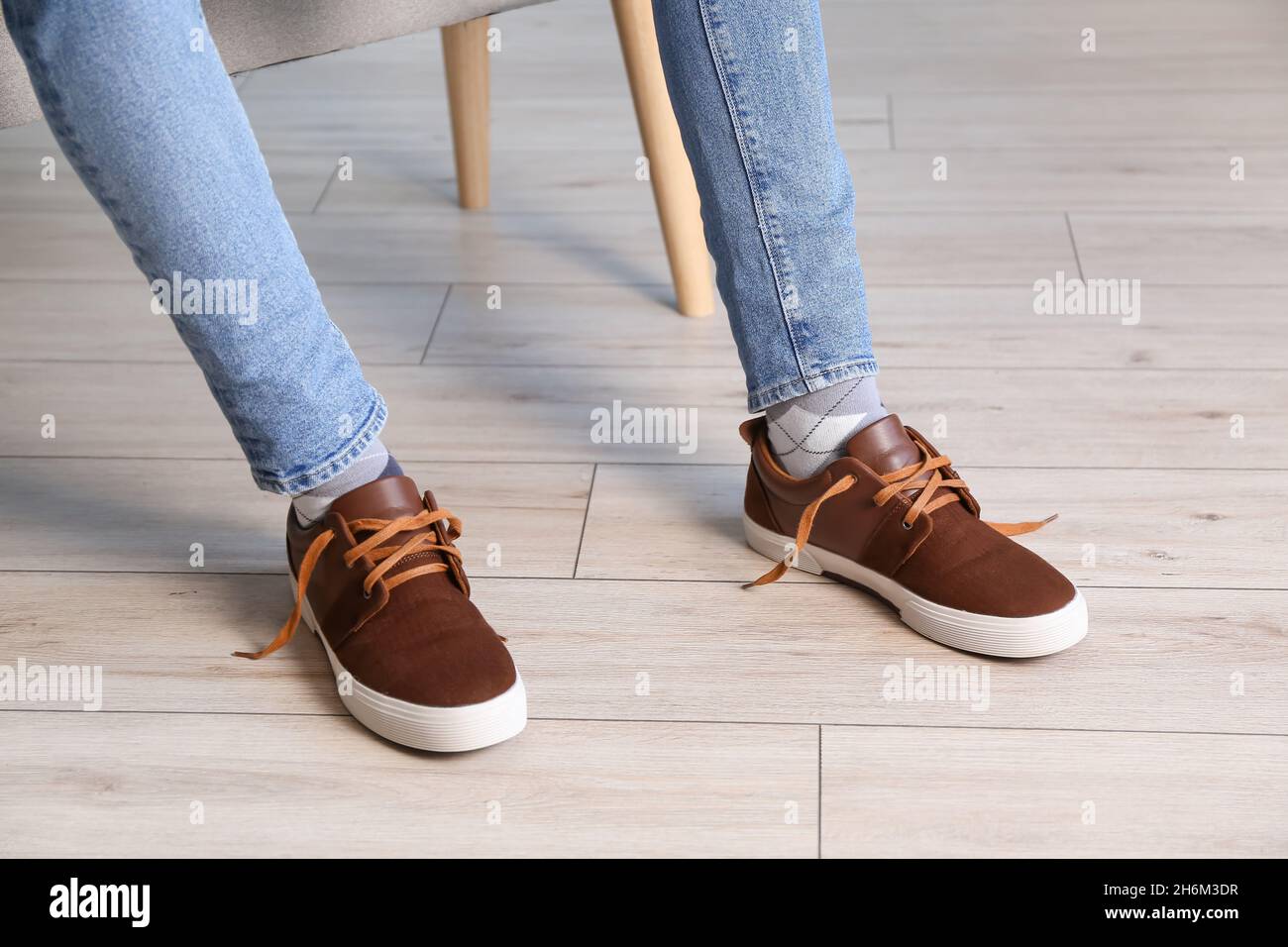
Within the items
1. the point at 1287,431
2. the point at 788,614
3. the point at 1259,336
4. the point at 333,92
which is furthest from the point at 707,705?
the point at 333,92

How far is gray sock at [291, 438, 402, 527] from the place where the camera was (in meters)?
0.74

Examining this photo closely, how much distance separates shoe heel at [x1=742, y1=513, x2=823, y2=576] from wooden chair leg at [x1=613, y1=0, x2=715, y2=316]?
0.29 metres

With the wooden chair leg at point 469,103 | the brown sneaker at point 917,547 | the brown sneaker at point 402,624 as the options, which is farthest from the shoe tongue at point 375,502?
the wooden chair leg at point 469,103

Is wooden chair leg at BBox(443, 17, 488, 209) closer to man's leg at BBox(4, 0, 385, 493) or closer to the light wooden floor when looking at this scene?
the light wooden floor

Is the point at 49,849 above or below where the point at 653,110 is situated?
below

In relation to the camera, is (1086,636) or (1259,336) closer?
(1086,636)

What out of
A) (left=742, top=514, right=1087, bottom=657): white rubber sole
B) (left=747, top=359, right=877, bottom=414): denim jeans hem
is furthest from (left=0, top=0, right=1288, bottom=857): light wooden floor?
(left=747, top=359, right=877, bottom=414): denim jeans hem

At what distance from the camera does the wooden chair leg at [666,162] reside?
1047mm

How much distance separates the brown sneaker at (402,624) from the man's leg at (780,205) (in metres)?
0.21

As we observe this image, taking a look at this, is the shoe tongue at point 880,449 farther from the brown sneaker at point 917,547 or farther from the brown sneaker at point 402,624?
the brown sneaker at point 402,624

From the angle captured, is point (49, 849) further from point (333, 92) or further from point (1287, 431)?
point (333, 92)

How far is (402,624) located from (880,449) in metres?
0.29
